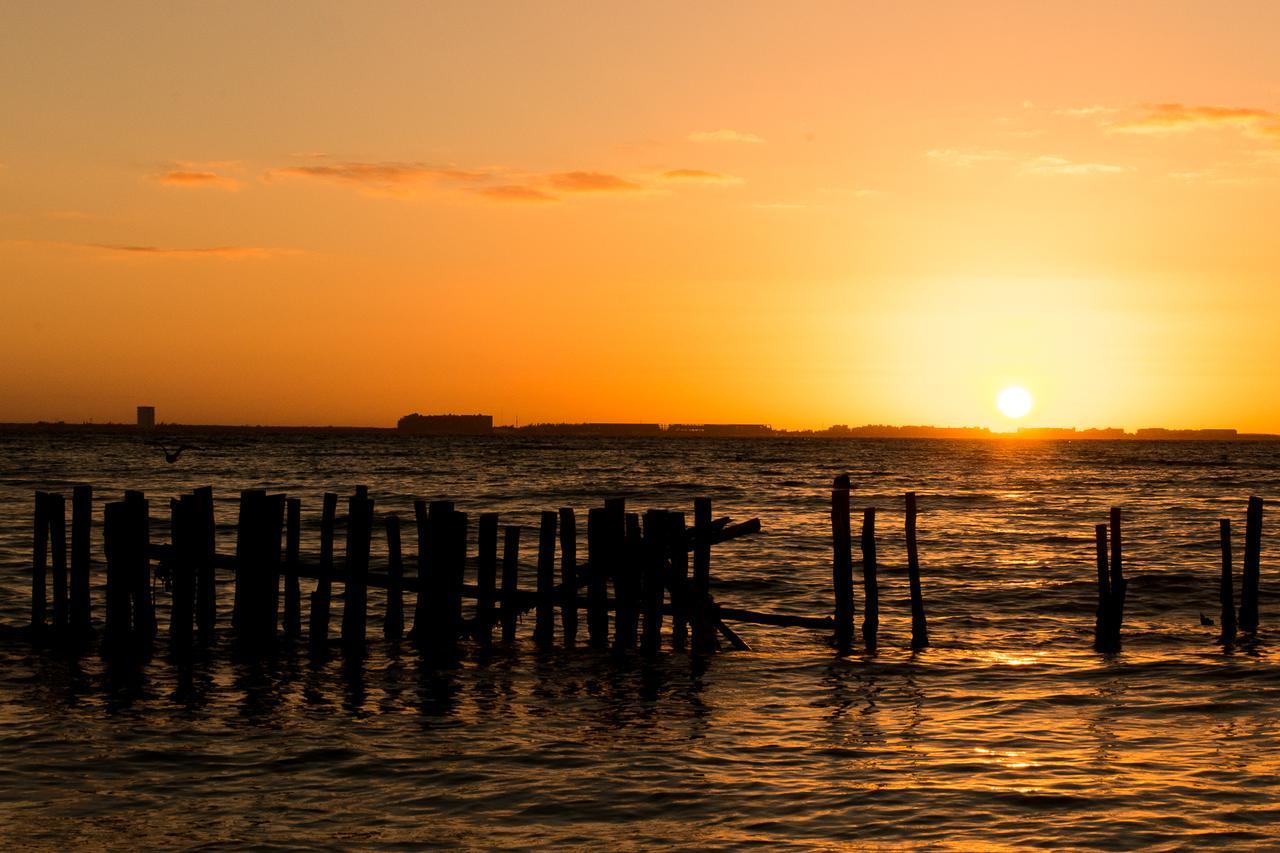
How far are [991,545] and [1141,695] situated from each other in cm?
2512

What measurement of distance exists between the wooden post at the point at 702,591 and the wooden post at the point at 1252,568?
8.05m

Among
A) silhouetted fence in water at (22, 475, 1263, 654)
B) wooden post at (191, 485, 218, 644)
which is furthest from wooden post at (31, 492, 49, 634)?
wooden post at (191, 485, 218, 644)

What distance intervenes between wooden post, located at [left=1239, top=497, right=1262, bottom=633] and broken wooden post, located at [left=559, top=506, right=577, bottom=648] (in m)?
9.82

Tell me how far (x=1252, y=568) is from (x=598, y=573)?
1001 centimetres

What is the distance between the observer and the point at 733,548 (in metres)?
37.3

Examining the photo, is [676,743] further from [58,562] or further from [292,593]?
[58,562]

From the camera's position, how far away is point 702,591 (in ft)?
61.6

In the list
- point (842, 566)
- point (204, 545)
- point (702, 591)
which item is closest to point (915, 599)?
point (842, 566)

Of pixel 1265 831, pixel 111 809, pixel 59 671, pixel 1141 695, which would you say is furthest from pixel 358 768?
pixel 1141 695

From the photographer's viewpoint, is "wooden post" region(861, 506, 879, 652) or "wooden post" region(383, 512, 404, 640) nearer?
"wooden post" region(861, 506, 879, 652)

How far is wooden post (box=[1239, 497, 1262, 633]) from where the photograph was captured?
20297 millimetres

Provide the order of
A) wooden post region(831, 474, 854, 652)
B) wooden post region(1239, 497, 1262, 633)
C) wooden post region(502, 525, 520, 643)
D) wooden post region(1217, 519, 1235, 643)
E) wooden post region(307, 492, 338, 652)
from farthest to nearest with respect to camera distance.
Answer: wooden post region(1217, 519, 1235, 643) < wooden post region(1239, 497, 1262, 633) < wooden post region(831, 474, 854, 652) < wooden post region(307, 492, 338, 652) < wooden post region(502, 525, 520, 643)

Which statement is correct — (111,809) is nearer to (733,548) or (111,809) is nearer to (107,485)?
(733,548)

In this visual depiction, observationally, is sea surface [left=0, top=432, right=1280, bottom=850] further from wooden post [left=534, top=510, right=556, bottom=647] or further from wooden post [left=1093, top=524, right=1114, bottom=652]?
wooden post [left=534, top=510, right=556, bottom=647]
